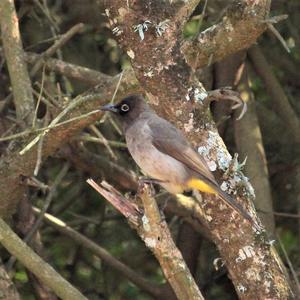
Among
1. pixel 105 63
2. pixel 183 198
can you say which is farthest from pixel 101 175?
pixel 105 63

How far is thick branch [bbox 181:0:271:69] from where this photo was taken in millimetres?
4729

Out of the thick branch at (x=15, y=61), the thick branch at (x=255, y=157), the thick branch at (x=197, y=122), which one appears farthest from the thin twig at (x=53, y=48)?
the thick branch at (x=197, y=122)

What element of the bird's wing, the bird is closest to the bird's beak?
the bird

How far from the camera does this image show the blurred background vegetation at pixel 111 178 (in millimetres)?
6480

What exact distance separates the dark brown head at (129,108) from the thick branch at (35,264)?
0.81 m

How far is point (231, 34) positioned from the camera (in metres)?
4.89

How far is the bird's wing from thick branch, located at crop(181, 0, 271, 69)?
0.36 meters

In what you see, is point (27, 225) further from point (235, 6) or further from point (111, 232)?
point (235, 6)

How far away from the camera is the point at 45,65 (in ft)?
18.8

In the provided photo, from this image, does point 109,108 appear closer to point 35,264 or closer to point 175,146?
point 175,146

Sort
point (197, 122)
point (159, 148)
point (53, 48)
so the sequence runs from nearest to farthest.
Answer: point (197, 122), point (159, 148), point (53, 48)

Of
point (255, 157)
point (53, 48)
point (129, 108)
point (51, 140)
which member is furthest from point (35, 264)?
point (255, 157)

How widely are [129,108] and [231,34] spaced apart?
0.66 m

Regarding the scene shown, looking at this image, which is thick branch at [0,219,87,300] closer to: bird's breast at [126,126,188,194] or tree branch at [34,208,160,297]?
bird's breast at [126,126,188,194]
